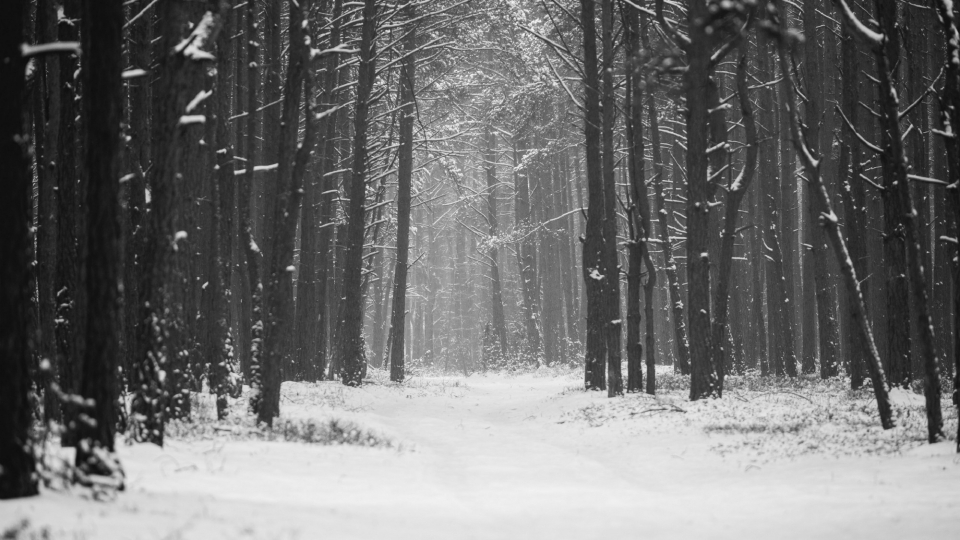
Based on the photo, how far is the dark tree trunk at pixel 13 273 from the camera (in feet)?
19.9

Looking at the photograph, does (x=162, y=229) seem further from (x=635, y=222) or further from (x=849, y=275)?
(x=635, y=222)

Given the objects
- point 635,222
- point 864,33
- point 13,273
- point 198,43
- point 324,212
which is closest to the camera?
point 13,273

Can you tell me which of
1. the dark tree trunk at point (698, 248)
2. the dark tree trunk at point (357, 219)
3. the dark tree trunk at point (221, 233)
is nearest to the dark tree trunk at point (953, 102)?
the dark tree trunk at point (698, 248)

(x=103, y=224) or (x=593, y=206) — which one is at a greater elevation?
(x=593, y=206)

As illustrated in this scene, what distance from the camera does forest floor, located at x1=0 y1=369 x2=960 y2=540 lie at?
21.2ft

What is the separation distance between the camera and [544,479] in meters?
10.0

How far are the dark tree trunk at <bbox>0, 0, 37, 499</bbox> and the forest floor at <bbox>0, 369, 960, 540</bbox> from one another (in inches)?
13.6

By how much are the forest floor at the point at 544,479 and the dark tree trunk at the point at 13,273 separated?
0.34 metres

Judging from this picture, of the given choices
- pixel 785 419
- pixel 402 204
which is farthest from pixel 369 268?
pixel 785 419

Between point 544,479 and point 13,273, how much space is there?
21.1ft

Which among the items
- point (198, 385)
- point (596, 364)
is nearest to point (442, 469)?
point (198, 385)

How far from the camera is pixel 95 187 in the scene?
7285 mm

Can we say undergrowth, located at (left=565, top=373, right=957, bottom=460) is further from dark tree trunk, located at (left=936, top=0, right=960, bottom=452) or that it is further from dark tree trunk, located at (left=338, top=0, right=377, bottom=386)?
dark tree trunk, located at (left=338, top=0, right=377, bottom=386)

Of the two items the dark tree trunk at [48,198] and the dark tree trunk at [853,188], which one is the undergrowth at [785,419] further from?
the dark tree trunk at [48,198]
